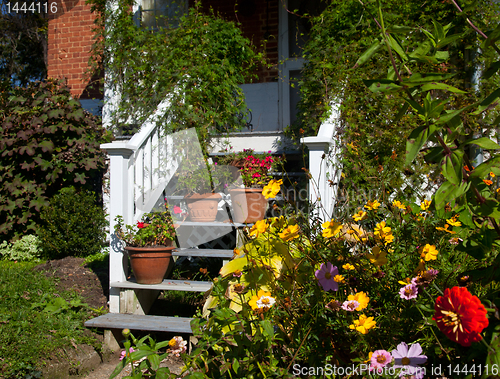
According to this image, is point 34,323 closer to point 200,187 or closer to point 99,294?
point 99,294

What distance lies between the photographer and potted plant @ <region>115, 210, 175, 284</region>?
2949 mm

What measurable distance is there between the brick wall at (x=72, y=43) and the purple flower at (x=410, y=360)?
6.69 meters

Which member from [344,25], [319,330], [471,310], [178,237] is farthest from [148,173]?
[471,310]

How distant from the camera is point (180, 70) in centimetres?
430

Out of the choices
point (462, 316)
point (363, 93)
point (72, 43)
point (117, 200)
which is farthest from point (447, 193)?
point (72, 43)

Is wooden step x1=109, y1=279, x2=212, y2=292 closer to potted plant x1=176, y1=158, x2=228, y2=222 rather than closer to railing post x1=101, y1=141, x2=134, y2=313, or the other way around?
railing post x1=101, y1=141, x2=134, y2=313

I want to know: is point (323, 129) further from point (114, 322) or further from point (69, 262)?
point (69, 262)

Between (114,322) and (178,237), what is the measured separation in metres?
1.09

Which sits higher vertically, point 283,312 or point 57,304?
point 283,312

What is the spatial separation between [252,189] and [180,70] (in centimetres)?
168

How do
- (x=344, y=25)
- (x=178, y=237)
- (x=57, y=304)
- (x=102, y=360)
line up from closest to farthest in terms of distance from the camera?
(x=102, y=360), (x=57, y=304), (x=178, y=237), (x=344, y=25)

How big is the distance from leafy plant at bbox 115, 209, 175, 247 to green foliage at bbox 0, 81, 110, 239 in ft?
6.93

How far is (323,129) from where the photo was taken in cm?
306

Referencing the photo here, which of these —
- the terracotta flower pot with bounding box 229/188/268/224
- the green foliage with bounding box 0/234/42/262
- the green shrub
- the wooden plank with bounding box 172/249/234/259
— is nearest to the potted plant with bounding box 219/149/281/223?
the terracotta flower pot with bounding box 229/188/268/224
